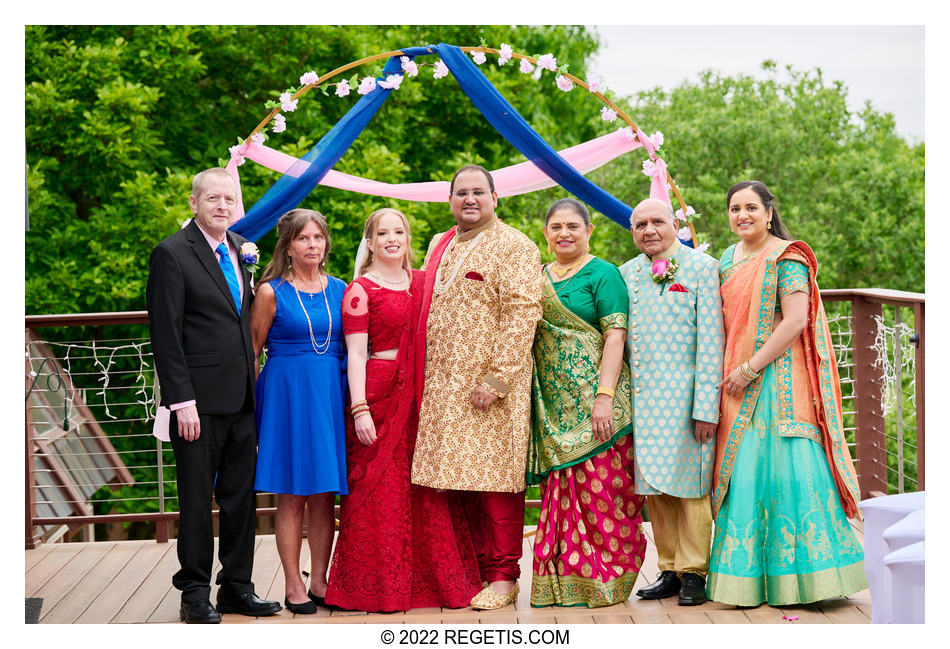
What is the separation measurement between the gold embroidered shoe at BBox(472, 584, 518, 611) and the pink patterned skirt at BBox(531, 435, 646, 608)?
0.33 ft

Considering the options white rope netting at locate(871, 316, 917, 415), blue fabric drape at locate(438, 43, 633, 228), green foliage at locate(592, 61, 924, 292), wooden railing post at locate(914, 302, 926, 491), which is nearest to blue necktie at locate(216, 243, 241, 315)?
blue fabric drape at locate(438, 43, 633, 228)

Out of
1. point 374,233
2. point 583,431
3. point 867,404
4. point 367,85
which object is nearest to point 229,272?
point 374,233

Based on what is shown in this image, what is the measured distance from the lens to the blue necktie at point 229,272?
3.37 metres

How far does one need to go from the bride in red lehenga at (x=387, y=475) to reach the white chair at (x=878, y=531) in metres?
1.43

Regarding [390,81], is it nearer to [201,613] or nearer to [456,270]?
[456,270]

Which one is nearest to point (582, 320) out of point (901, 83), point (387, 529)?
point (387, 529)

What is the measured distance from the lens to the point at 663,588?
11.4 ft

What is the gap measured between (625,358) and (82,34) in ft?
27.1

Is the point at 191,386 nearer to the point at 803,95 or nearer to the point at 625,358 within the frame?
the point at 625,358

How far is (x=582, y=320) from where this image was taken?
340 centimetres

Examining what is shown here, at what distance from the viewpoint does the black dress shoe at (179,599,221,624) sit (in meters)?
3.27

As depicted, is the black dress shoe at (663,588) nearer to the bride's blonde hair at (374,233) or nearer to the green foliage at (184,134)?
the bride's blonde hair at (374,233)

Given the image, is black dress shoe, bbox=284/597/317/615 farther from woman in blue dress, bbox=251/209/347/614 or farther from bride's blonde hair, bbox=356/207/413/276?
bride's blonde hair, bbox=356/207/413/276

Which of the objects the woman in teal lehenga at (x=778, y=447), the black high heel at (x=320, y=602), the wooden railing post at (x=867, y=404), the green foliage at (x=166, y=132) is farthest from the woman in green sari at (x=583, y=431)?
the green foliage at (x=166, y=132)
